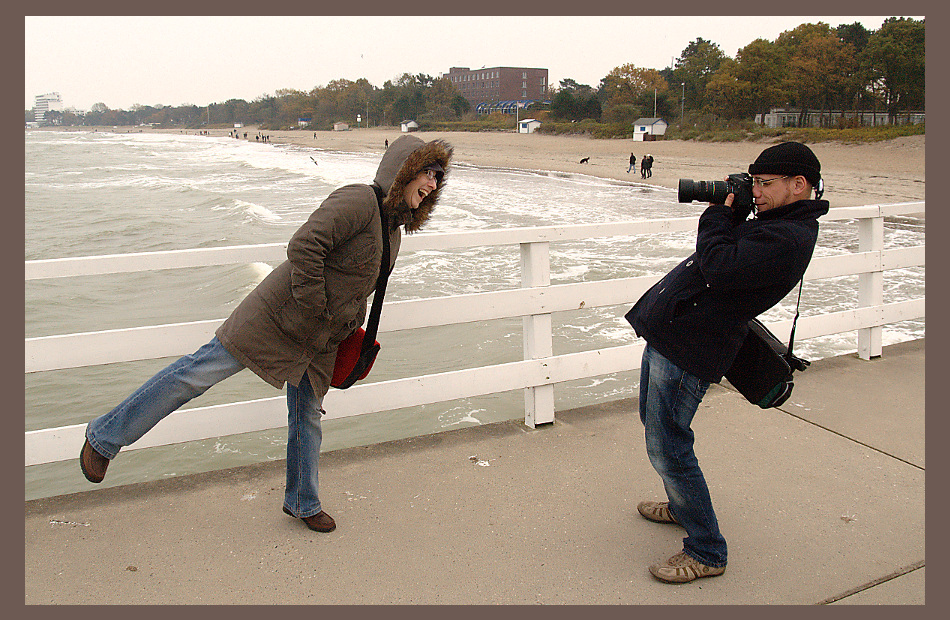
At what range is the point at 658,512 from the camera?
126 inches

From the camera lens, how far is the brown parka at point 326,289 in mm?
2730

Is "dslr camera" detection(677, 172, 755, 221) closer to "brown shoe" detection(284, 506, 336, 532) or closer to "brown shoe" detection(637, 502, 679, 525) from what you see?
"brown shoe" detection(637, 502, 679, 525)

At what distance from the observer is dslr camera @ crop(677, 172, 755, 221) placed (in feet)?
8.33

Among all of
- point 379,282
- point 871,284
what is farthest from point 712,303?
point 871,284

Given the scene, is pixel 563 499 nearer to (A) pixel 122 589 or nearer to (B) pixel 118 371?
(A) pixel 122 589

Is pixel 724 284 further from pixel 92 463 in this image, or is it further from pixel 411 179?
pixel 92 463

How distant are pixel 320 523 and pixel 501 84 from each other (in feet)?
593

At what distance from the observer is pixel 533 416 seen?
4234 mm

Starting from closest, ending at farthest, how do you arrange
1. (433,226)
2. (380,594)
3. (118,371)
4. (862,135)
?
1. (380,594)
2. (118,371)
3. (433,226)
4. (862,135)

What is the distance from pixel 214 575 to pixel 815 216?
2.47m

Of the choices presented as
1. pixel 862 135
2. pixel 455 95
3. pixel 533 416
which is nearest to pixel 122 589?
pixel 533 416

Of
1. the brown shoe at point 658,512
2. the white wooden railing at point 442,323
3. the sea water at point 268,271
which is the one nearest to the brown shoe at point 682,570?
the brown shoe at point 658,512

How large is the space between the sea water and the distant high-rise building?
146 m

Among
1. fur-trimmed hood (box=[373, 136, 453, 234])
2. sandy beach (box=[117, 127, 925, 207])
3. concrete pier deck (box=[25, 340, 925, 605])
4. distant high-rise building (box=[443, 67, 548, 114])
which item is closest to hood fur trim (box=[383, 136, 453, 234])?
fur-trimmed hood (box=[373, 136, 453, 234])
